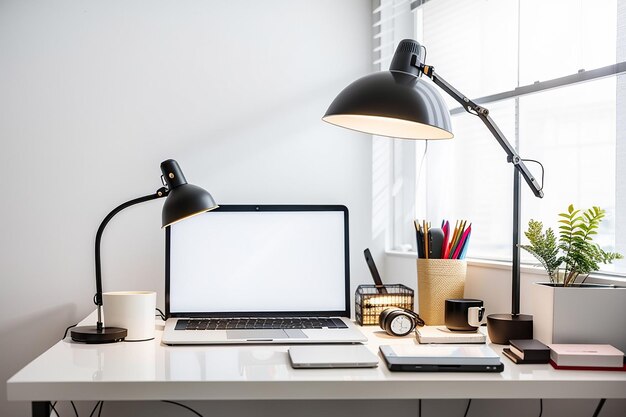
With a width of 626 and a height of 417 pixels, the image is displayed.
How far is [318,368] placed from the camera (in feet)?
3.64

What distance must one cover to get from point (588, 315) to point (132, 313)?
2.99ft

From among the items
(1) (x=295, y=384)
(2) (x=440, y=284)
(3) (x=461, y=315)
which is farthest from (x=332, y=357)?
(2) (x=440, y=284)

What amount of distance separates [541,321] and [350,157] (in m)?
0.85

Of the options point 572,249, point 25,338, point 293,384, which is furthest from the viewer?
point 25,338

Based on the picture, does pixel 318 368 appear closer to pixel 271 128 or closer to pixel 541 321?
pixel 541 321

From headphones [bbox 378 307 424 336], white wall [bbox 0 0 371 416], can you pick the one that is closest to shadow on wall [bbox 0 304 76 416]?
white wall [bbox 0 0 371 416]

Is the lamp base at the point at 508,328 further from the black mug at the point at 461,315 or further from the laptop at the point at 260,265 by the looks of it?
the laptop at the point at 260,265

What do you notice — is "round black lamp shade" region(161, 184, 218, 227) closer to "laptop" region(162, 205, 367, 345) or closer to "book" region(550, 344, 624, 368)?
"laptop" region(162, 205, 367, 345)

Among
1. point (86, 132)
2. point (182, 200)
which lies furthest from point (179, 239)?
point (86, 132)

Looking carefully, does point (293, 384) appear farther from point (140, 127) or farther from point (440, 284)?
point (140, 127)

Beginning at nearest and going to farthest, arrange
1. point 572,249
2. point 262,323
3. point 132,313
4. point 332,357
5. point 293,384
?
point 293,384, point 332,357, point 572,249, point 132,313, point 262,323

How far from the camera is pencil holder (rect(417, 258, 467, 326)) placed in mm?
1549

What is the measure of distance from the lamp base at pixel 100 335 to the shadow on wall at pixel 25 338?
0.50 meters

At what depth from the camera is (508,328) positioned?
51.4 inches
